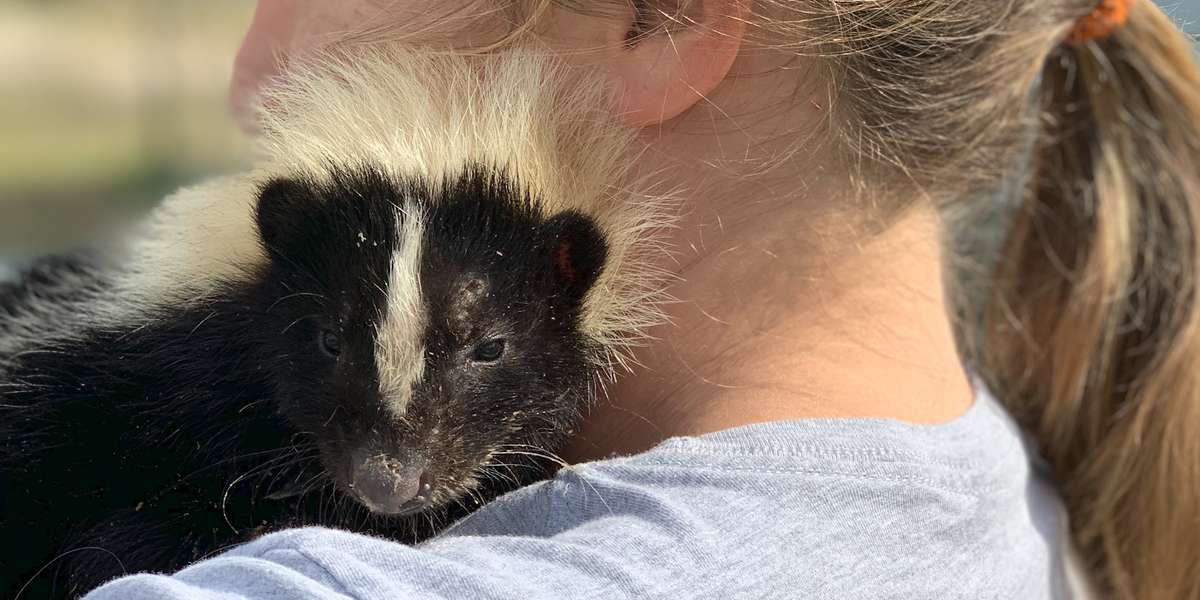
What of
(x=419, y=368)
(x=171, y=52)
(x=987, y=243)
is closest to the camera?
(x=419, y=368)

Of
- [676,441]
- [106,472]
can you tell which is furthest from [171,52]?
[676,441]

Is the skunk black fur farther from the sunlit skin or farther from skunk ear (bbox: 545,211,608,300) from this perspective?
the sunlit skin

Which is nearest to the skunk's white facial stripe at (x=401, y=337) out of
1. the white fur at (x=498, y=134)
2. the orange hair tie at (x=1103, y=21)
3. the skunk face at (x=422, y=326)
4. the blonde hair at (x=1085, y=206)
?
the skunk face at (x=422, y=326)

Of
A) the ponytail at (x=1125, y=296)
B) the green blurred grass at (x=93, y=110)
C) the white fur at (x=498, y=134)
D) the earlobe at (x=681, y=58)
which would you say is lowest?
the green blurred grass at (x=93, y=110)

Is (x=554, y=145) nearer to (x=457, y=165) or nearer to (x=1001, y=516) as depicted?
(x=457, y=165)

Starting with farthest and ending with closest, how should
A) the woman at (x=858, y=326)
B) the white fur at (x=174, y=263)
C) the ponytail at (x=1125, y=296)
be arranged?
the ponytail at (x=1125, y=296)
the white fur at (x=174, y=263)
the woman at (x=858, y=326)

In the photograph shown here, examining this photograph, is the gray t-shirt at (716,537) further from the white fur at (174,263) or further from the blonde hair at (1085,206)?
the white fur at (174,263)

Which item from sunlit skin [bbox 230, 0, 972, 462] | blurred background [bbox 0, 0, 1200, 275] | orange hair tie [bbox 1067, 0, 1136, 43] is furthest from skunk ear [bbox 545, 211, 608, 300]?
blurred background [bbox 0, 0, 1200, 275]

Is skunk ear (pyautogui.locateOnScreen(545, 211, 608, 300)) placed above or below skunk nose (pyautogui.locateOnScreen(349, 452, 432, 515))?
above
